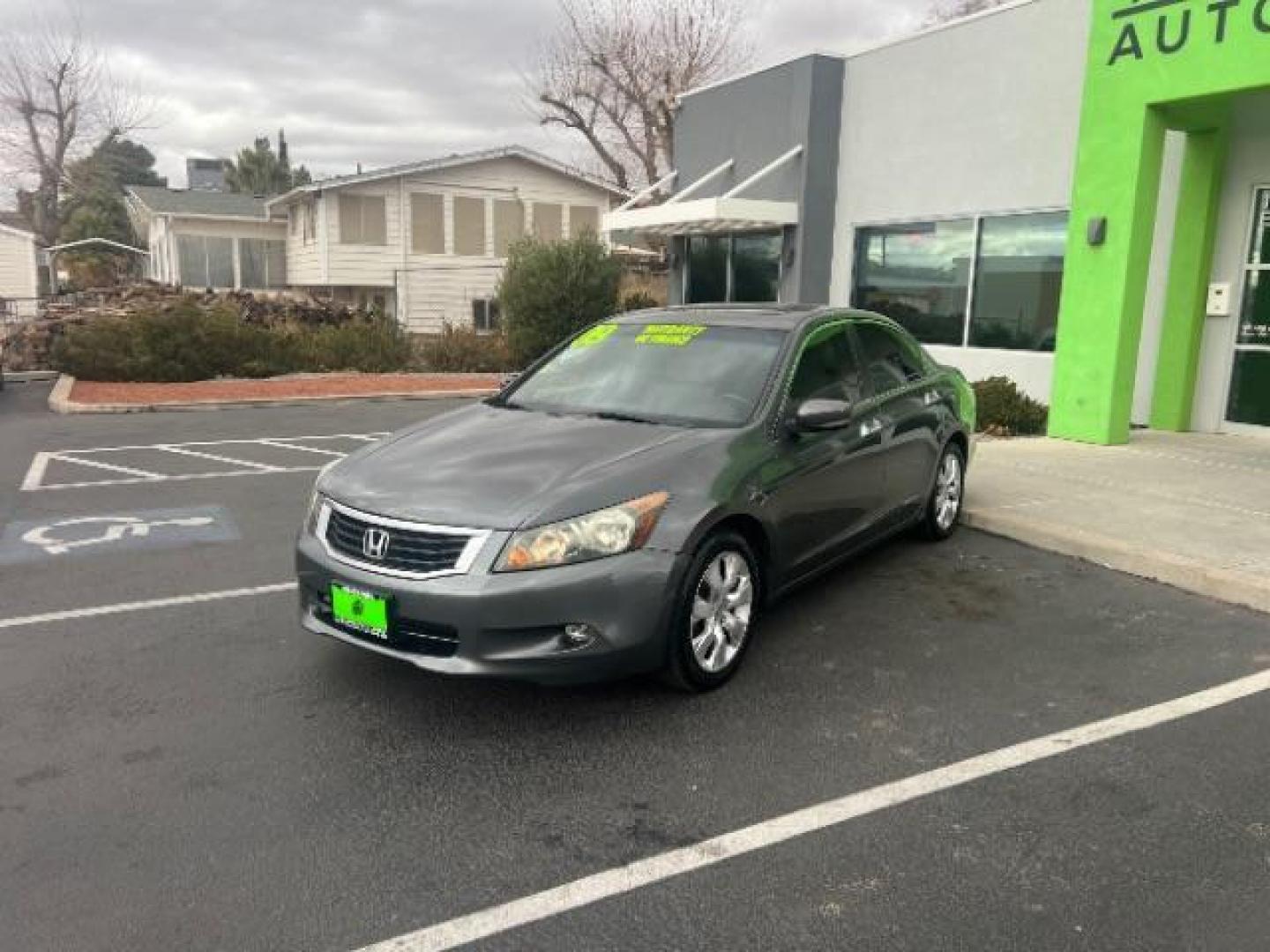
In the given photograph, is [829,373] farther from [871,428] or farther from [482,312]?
[482,312]

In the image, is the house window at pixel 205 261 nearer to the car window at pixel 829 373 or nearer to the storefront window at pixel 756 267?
the storefront window at pixel 756 267

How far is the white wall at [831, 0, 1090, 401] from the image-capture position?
1157cm

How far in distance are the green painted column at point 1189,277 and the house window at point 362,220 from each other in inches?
985

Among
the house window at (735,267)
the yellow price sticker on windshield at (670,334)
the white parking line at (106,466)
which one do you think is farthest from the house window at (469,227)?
the yellow price sticker on windshield at (670,334)

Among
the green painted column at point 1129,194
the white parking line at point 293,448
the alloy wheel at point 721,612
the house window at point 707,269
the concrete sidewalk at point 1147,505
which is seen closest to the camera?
the alloy wheel at point 721,612

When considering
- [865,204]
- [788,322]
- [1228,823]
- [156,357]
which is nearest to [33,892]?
[1228,823]

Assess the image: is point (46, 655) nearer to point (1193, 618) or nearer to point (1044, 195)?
point (1193, 618)

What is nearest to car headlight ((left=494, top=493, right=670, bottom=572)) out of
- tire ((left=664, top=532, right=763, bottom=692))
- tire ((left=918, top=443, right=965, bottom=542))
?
tire ((left=664, top=532, right=763, bottom=692))

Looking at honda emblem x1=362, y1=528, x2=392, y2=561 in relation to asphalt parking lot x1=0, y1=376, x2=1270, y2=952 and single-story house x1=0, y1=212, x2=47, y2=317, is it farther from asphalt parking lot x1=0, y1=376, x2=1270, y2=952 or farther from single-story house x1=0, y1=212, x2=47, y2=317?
single-story house x1=0, y1=212, x2=47, y2=317

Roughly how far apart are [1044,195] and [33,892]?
471 inches

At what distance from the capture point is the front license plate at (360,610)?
3.69m

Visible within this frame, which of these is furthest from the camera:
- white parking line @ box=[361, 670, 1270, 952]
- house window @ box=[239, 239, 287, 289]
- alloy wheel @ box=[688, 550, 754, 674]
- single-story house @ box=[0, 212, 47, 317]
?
single-story house @ box=[0, 212, 47, 317]

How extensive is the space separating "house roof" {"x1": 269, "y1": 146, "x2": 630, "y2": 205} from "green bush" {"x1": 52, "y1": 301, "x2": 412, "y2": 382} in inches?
452

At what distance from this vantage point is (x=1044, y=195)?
11773mm
